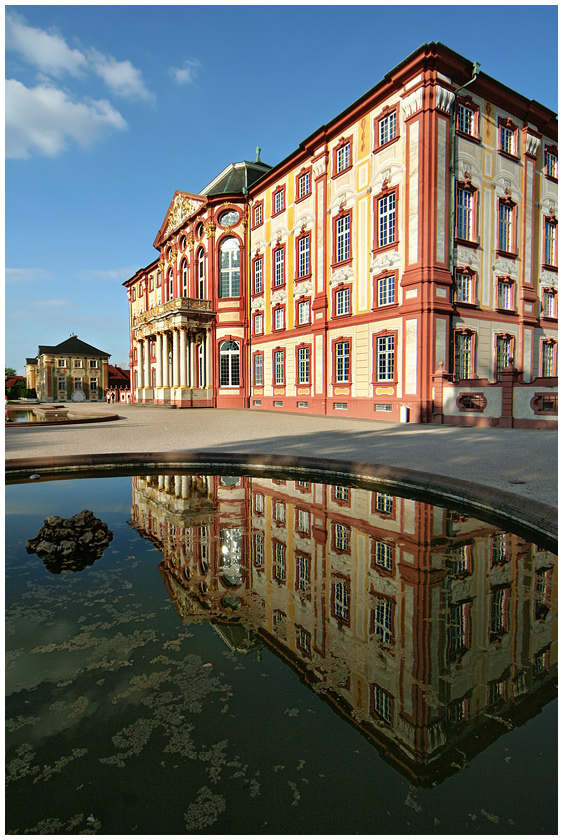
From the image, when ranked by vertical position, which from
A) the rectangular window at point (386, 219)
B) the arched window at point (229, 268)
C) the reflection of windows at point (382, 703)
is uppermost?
the arched window at point (229, 268)

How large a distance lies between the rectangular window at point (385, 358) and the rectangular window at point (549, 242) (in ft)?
41.8

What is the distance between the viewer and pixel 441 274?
748 inches

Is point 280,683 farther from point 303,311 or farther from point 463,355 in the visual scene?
point 303,311

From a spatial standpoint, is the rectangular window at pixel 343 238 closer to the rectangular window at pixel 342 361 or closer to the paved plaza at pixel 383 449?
the rectangular window at pixel 342 361

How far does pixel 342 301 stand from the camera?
23.8 meters

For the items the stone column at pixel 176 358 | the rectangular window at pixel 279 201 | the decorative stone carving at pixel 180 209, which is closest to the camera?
the rectangular window at pixel 279 201

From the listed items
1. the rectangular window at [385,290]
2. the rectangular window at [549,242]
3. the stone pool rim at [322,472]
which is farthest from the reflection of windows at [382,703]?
the rectangular window at [549,242]

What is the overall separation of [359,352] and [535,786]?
21474 millimetres

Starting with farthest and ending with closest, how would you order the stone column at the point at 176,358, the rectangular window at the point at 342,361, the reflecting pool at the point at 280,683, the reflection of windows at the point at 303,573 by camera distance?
the stone column at the point at 176,358, the rectangular window at the point at 342,361, the reflection of windows at the point at 303,573, the reflecting pool at the point at 280,683

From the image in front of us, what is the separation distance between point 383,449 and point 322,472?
10.5 ft

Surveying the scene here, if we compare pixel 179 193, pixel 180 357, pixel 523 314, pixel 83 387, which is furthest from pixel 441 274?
pixel 83 387

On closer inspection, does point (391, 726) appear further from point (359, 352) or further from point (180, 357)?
point (180, 357)

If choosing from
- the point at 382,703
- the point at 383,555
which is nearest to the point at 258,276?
the point at 383,555

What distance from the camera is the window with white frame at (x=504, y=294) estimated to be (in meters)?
22.5
